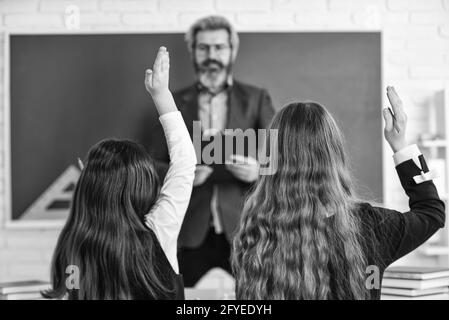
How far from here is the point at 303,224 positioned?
0.99m

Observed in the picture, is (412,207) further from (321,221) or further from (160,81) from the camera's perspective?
(160,81)

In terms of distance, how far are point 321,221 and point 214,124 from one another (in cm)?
115

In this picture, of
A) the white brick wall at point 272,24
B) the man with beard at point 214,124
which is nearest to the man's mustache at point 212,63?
the man with beard at point 214,124

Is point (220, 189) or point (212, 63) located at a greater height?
point (212, 63)

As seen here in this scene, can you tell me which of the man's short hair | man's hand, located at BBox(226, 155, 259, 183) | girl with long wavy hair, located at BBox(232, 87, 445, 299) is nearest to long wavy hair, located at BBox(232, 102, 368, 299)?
girl with long wavy hair, located at BBox(232, 87, 445, 299)

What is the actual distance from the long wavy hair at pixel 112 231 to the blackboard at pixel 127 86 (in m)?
1.07

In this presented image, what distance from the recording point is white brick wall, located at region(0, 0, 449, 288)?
7.22ft

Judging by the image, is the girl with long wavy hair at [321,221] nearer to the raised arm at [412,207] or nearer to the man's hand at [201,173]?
the raised arm at [412,207]

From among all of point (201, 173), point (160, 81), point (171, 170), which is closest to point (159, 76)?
point (160, 81)

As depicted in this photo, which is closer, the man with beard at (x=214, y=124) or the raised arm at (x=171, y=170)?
the raised arm at (x=171, y=170)

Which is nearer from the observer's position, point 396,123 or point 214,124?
point 396,123

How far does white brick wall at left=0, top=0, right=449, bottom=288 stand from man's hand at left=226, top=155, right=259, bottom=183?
15.3 inches

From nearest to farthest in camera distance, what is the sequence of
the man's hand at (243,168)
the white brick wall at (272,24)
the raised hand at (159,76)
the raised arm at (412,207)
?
the raised arm at (412,207) < the raised hand at (159,76) < the man's hand at (243,168) < the white brick wall at (272,24)

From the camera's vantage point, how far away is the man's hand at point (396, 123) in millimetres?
983
